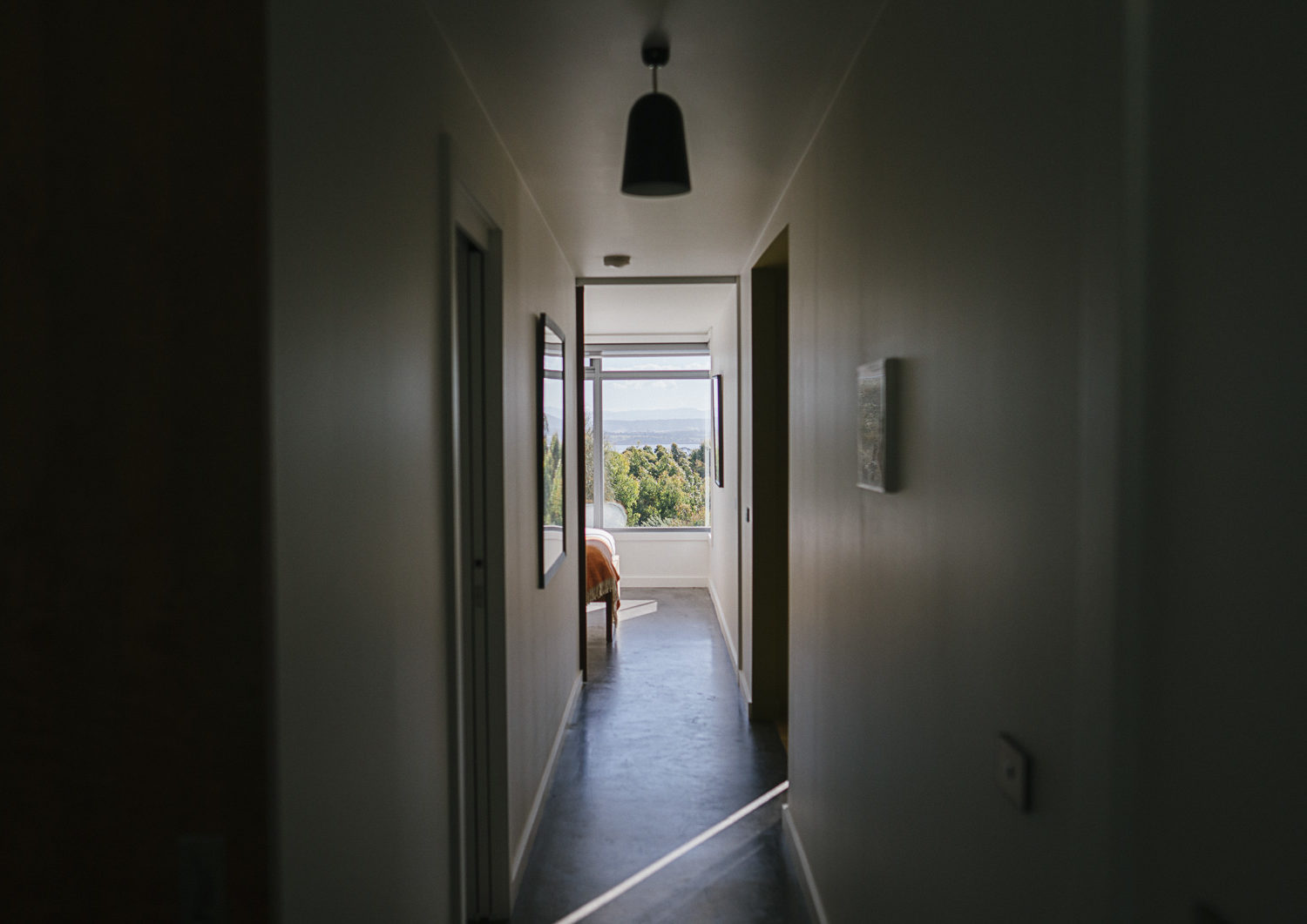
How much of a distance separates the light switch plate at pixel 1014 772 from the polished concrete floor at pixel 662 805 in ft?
6.17

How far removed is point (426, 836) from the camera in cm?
187

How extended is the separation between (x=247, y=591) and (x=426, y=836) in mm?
1041

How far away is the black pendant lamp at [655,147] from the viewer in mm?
2047

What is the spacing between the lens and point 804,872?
9.81 feet

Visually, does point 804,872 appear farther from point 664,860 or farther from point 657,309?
point 657,309

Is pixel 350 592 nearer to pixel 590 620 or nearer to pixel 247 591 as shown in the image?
pixel 247 591

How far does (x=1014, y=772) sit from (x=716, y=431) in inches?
249

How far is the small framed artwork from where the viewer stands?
1.88 meters

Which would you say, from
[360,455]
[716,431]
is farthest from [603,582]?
[360,455]

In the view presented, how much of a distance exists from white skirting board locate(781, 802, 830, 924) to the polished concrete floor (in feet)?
0.16

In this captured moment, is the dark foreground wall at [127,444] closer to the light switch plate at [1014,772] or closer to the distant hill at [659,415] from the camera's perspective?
the light switch plate at [1014,772]

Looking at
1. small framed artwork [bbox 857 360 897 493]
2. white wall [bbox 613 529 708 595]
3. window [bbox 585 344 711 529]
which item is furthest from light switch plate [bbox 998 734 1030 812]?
window [bbox 585 344 711 529]

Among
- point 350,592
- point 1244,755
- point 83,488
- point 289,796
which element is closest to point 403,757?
point 350,592

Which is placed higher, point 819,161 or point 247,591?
point 819,161
